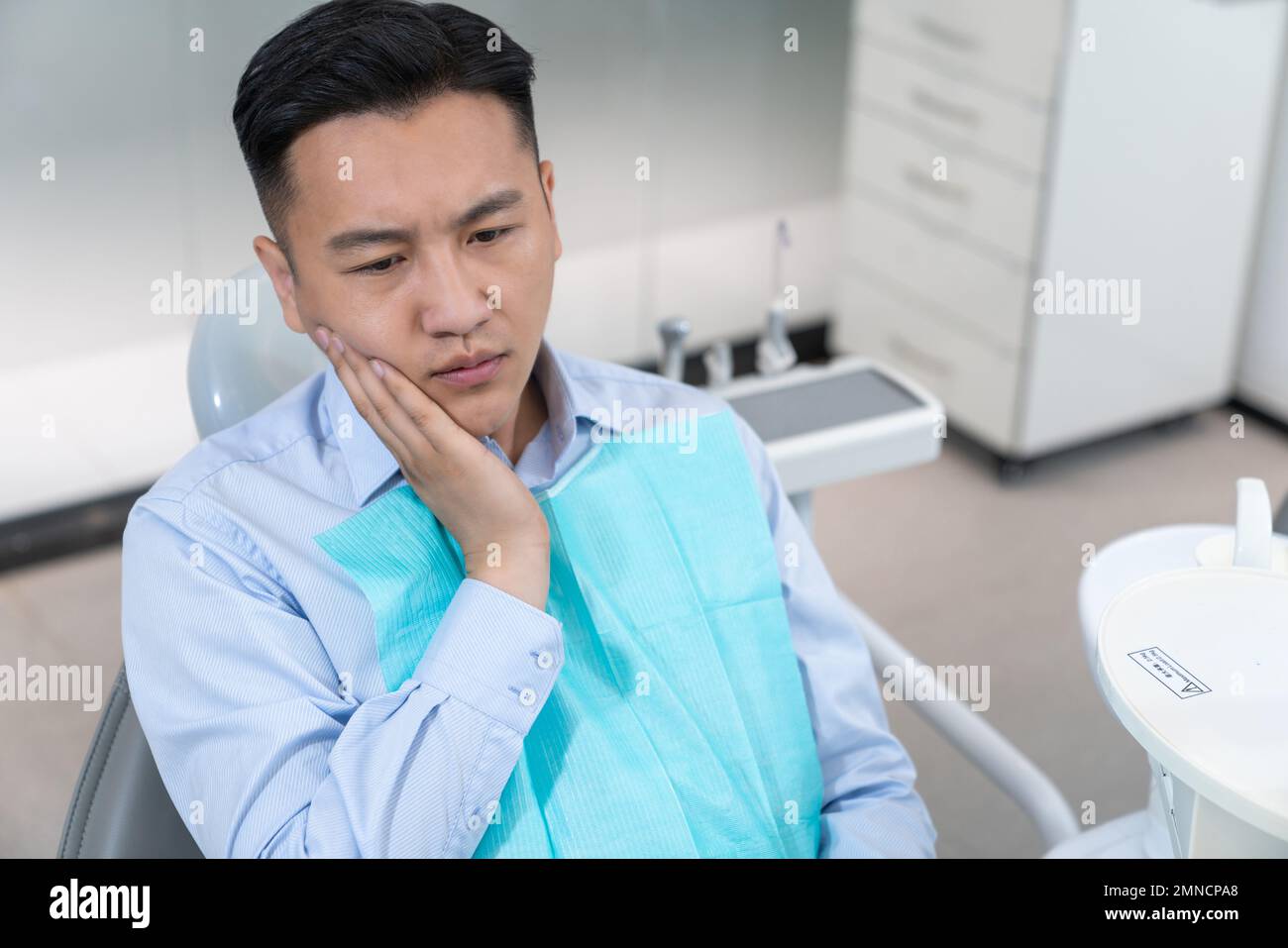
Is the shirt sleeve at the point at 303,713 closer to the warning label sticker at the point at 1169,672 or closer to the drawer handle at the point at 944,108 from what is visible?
the warning label sticker at the point at 1169,672

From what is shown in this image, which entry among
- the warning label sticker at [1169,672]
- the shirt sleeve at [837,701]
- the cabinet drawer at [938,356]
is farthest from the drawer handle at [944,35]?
the warning label sticker at [1169,672]

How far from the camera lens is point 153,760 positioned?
114 cm

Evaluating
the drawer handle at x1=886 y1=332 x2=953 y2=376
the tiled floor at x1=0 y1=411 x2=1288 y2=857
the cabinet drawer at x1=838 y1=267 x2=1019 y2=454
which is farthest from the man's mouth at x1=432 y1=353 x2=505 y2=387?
the drawer handle at x1=886 y1=332 x2=953 y2=376

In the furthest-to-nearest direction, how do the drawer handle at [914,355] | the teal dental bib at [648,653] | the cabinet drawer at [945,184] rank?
the drawer handle at [914,355] < the cabinet drawer at [945,184] < the teal dental bib at [648,653]

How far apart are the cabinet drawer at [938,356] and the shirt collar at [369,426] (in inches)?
77.8

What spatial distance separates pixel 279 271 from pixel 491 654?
363 millimetres

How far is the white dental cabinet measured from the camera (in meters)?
2.88

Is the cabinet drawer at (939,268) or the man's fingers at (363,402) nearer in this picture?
the man's fingers at (363,402)

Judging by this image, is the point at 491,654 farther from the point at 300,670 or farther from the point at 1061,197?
the point at 1061,197

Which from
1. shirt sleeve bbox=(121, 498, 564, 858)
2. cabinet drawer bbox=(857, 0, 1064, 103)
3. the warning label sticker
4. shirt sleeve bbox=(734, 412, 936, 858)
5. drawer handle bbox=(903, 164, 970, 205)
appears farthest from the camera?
drawer handle bbox=(903, 164, 970, 205)

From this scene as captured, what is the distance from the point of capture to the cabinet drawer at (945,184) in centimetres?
299

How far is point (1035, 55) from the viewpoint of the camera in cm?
285

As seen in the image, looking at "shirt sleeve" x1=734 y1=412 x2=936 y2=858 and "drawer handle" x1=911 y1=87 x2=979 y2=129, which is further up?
"drawer handle" x1=911 y1=87 x2=979 y2=129

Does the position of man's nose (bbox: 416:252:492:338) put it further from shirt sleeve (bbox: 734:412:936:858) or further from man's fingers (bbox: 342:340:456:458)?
shirt sleeve (bbox: 734:412:936:858)
